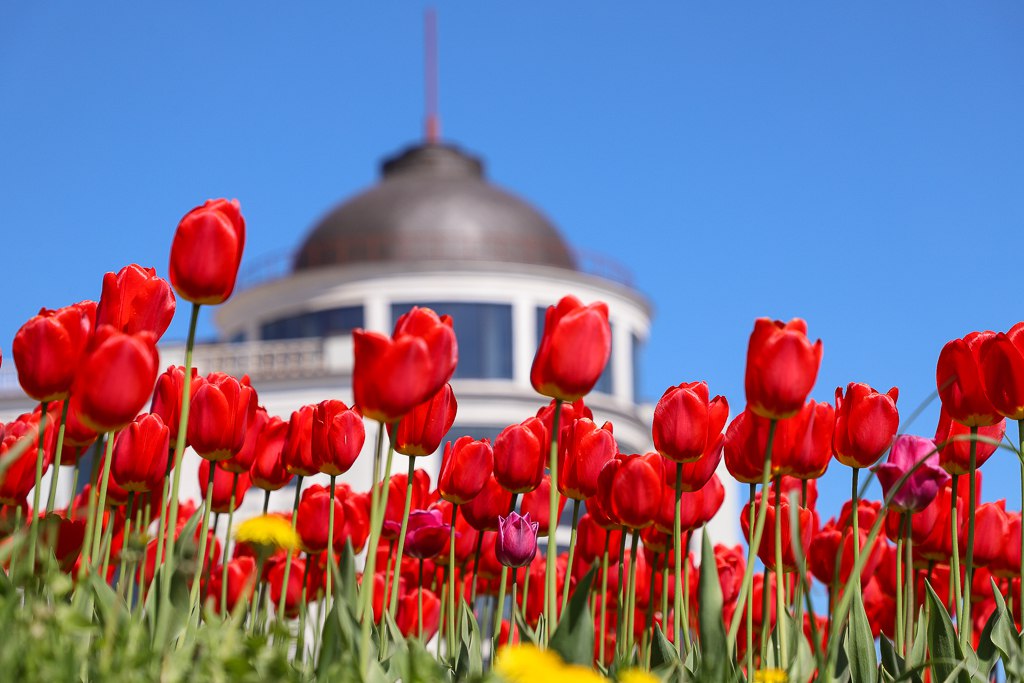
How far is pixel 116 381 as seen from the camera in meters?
2.14

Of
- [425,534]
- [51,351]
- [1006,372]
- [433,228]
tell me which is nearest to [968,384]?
[1006,372]

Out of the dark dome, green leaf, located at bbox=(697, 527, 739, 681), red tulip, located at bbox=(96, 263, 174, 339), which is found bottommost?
green leaf, located at bbox=(697, 527, 739, 681)

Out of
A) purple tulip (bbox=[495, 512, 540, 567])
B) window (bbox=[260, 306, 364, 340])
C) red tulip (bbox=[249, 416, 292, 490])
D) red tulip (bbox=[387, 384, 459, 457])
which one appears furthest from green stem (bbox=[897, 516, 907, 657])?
window (bbox=[260, 306, 364, 340])

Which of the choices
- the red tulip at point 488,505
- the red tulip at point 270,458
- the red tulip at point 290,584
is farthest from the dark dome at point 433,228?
the red tulip at point 488,505

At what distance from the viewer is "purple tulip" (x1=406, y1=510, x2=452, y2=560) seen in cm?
320

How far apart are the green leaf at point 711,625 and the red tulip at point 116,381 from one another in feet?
2.95

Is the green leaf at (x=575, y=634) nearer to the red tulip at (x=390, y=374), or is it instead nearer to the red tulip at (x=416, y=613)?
the red tulip at (x=390, y=374)

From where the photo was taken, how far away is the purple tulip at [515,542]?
9.35ft

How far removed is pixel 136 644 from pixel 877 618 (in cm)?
273

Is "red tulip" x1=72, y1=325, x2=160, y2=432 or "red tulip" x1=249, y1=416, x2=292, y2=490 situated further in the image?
"red tulip" x1=249, y1=416, x2=292, y2=490

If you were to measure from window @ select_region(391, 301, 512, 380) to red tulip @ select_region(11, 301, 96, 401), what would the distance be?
31.9 metres

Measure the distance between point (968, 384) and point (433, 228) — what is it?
38.0 m

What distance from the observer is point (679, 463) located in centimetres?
270

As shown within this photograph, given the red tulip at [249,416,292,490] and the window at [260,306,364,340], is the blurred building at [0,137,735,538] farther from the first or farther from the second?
the red tulip at [249,416,292,490]
